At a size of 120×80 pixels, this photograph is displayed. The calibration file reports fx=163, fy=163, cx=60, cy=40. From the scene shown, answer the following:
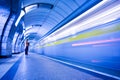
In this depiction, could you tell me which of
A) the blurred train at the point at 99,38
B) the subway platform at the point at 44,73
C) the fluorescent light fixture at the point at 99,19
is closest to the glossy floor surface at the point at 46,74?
the subway platform at the point at 44,73

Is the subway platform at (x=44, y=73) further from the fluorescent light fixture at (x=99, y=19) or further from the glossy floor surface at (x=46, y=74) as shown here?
the fluorescent light fixture at (x=99, y=19)

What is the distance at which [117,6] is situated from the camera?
5.11m

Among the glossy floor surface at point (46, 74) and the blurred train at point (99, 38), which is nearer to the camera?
the glossy floor surface at point (46, 74)

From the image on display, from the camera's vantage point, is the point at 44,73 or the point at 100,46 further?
the point at 100,46

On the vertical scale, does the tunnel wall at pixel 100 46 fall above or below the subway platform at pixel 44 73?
above

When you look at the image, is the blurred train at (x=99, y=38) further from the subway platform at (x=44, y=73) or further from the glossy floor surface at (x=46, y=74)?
the glossy floor surface at (x=46, y=74)

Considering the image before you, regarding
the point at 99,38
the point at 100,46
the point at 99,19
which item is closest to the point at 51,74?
the point at 100,46

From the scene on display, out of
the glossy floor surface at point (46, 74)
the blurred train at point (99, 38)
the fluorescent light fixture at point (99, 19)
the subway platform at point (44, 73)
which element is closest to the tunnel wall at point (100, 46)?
the blurred train at point (99, 38)

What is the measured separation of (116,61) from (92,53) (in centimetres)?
182

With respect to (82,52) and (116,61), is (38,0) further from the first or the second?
(116,61)

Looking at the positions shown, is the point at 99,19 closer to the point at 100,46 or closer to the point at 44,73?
the point at 100,46

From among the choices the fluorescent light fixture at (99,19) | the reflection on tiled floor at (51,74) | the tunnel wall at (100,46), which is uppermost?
the fluorescent light fixture at (99,19)

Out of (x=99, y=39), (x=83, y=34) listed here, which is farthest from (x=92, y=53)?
(x=83, y=34)

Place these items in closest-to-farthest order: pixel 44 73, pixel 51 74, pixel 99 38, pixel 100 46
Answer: pixel 51 74 < pixel 44 73 < pixel 100 46 < pixel 99 38
